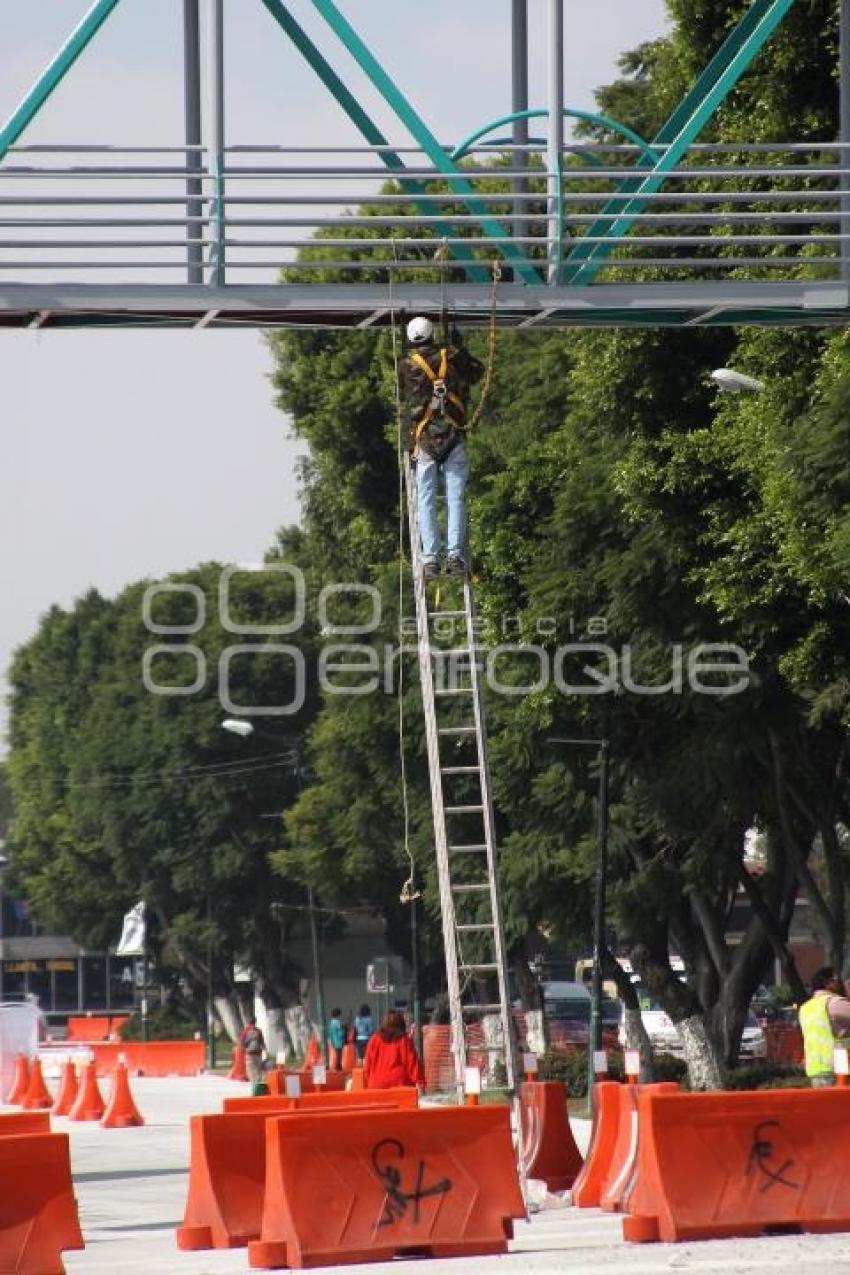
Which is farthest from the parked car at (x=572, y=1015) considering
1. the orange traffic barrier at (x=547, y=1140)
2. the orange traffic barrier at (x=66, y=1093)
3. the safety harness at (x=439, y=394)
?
the safety harness at (x=439, y=394)

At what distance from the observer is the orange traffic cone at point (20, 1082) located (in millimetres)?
49156

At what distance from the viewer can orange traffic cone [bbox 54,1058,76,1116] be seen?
4738cm

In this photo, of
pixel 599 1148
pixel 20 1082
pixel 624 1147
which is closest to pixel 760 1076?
pixel 20 1082

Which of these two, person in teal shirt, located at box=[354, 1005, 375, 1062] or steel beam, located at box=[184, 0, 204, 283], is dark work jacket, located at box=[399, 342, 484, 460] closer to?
steel beam, located at box=[184, 0, 204, 283]

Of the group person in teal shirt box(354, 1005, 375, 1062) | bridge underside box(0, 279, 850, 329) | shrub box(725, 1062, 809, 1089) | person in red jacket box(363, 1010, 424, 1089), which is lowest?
shrub box(725, 1062, 809, 1089)

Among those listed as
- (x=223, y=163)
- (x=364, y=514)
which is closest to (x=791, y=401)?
(x=223, y=163)

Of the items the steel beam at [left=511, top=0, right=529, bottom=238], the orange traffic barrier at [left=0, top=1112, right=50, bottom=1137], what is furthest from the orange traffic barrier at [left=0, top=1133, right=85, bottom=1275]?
the steel beam at [left=511, top=0, right=529, bottom=238]

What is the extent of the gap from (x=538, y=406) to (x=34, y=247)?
25465mm

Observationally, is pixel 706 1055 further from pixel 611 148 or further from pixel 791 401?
pixel 611 148

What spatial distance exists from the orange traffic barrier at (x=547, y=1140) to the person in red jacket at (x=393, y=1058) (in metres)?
0.96

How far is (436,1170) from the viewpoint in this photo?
16.6 metres

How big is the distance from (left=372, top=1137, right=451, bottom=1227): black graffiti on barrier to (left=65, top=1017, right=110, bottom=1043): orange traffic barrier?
72348mm

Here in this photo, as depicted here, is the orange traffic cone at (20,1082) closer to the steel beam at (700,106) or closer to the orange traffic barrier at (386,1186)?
the steel beam at (700,106)

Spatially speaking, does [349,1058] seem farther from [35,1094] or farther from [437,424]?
[437,424]
